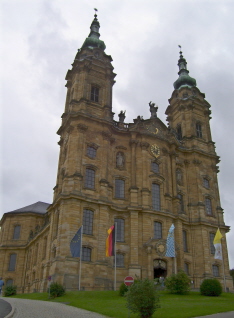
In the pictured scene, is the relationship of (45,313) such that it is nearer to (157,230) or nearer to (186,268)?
(157,230)

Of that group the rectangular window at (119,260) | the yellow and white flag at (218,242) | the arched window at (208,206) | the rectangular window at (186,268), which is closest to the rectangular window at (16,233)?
the rectangular window at (119,260)

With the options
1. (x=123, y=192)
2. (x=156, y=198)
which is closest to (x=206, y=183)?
(x=156, y=198)

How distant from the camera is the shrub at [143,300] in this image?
15.2m

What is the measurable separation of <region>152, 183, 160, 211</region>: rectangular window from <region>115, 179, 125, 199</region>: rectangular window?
3912mm

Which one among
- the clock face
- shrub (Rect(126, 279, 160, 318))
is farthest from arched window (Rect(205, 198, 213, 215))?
shrub (Rect(126, 279, 160, 318))

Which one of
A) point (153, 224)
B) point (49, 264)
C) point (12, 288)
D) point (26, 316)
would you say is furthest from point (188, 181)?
point (26, 316)

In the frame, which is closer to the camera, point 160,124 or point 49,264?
point 49,264

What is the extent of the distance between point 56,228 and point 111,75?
22.6 meters

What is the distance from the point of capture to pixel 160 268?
37.1 m

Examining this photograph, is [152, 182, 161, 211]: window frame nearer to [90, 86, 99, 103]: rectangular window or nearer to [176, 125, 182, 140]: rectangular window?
[90, 86, 99, 103]: rectangular window

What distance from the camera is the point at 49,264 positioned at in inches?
1379

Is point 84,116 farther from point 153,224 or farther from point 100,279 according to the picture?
point 100,279

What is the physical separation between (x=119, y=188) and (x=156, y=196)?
4843mm

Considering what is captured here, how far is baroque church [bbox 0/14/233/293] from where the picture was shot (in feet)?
114
